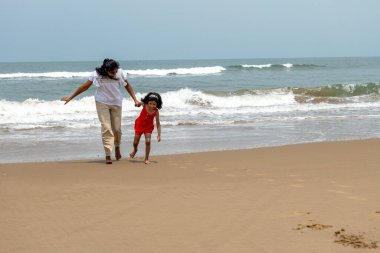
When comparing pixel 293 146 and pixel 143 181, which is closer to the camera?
pixel 143 181

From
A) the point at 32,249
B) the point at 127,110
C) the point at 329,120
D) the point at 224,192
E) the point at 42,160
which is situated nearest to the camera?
the point at 32,249

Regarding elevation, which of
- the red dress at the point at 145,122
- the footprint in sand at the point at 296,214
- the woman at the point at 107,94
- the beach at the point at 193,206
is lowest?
the beach at the point at 193,206

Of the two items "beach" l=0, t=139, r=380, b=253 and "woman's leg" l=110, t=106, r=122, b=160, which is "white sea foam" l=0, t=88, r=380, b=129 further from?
"beach" l=0, t=139, r=380, b=253

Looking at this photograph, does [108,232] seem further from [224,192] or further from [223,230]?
[224,192]

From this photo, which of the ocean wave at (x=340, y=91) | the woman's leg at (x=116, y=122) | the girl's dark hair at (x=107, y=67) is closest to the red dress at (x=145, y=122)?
the woman's leg at (x=116, y=122)

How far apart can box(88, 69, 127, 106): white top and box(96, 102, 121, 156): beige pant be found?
0.26ft

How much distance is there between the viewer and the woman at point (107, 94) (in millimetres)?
7371

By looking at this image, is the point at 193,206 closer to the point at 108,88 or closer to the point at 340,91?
the point at 108,88

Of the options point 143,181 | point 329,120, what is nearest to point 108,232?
point 143,181

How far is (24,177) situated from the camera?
6.18 meters

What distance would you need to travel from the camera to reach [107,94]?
7516 mm

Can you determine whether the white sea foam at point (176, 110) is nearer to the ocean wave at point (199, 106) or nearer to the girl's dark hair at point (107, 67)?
the ocean wave at point (199, 106)

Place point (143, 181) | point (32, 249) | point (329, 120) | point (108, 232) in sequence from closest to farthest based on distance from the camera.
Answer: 1. point (32, 249)
2. point (108, 232)
3. point (143, 181)
4. point (329, 120)

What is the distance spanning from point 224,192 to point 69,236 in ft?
5.64
